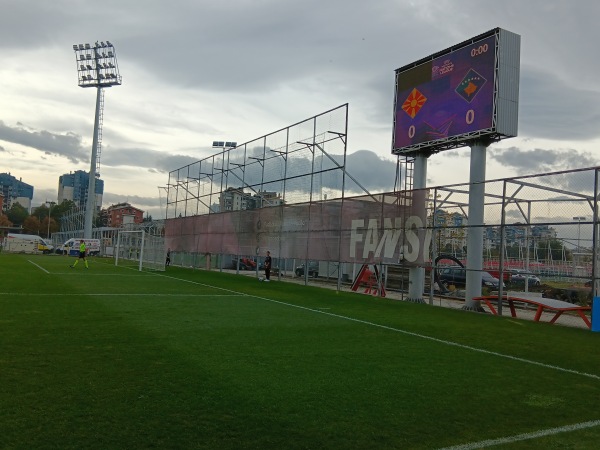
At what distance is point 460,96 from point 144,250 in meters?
25.9

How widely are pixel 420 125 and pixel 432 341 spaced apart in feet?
39.7

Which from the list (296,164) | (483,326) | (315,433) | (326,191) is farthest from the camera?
(296,164)

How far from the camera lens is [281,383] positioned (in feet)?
20.1

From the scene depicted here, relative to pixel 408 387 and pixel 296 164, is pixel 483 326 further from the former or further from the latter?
pixel 296 164

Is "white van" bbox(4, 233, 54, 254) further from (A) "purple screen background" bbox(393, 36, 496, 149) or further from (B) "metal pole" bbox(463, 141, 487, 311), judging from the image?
(B) "metal pole" bbox(463, 141, 487, 311)

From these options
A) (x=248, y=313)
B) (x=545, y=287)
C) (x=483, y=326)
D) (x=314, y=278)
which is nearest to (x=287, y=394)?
(x=248, y=313)

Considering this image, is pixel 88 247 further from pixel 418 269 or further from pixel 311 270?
pixel 418 269

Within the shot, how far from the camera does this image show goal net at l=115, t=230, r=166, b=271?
34.4 m

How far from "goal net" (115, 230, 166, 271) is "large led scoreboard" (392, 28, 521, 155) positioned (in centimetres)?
1890

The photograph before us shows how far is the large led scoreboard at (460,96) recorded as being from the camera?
17.3 metres

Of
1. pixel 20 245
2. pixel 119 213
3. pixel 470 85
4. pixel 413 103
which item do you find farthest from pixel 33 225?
pixel 470 85

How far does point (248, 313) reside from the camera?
1271 cm

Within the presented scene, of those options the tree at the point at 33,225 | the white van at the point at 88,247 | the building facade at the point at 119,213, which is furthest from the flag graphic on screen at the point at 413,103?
the building facade at the point at 119,213

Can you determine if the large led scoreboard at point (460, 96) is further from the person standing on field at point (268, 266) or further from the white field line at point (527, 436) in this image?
the white field line at point (527, 436)
